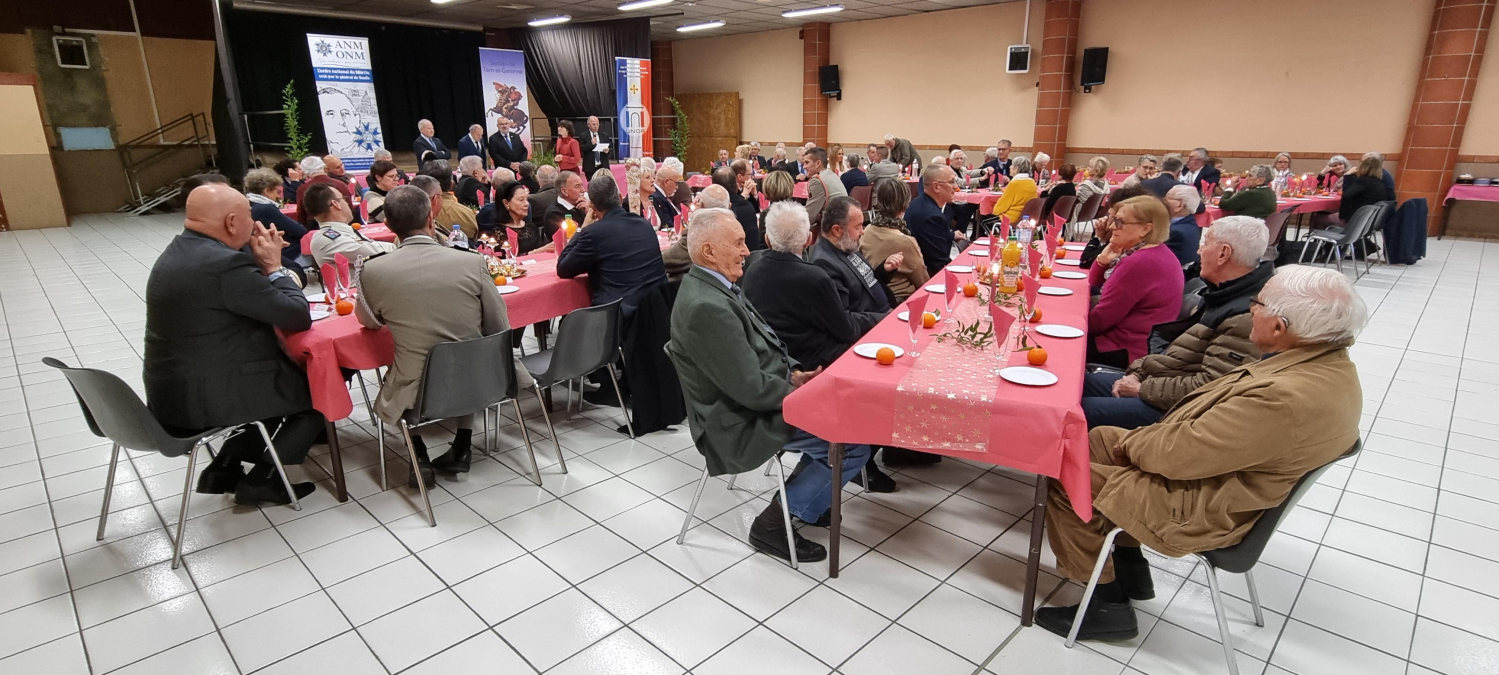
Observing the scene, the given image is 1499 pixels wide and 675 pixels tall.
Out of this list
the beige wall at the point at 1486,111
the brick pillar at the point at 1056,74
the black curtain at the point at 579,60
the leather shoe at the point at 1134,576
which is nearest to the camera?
the leather shoe at the point at 1134,576

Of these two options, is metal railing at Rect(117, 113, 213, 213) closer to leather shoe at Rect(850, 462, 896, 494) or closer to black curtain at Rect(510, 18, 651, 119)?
black curtain at Rect(510, 18, 651, 119)

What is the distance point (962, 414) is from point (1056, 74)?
1077 centimetres

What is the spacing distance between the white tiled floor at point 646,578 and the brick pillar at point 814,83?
39.0 ft

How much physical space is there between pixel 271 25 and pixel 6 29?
144 inches

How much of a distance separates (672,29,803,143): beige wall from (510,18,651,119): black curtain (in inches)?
139

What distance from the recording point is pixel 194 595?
8.11 ft

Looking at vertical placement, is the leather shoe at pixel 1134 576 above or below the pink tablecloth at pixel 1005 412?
below

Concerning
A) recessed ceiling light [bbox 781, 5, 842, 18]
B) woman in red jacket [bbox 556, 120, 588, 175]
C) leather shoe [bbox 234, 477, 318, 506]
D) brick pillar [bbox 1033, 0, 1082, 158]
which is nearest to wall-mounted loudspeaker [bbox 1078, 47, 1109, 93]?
brick pillar [bbox 1033, 0, 1082, 158]

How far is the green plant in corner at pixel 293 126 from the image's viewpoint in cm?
1091

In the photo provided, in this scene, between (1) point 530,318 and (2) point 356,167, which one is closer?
(1) point 530,318

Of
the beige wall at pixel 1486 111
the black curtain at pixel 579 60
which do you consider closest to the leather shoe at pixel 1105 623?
the beige wall at pixel 1486 111

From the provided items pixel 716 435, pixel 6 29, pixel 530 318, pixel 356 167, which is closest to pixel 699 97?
pixel 356 167

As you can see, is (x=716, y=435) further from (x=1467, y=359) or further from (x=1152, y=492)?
(x=1467, y=359)

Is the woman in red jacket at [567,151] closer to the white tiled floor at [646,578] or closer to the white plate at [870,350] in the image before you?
the white tiled floor at [646,578]
